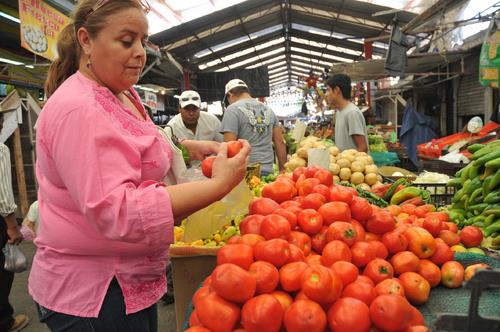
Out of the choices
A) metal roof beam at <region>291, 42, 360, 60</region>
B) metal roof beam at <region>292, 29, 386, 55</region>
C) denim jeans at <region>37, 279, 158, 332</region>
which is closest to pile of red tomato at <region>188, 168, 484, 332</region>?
denim jeans at <region>37, 279, 158, 332</region>

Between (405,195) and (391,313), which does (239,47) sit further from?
(391,313)

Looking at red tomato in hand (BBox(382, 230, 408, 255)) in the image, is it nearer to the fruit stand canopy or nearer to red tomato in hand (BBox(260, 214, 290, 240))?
red tomato in hand (BBox(260, 214, 290, 240))

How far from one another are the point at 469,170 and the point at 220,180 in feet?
7.43

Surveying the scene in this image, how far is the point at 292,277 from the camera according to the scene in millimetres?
1359

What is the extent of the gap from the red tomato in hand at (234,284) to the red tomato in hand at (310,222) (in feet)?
1.62

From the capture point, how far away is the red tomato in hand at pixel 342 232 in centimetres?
161

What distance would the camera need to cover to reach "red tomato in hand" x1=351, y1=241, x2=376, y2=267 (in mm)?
1580

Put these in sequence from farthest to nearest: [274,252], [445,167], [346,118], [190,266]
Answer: [445,167], [346,118], [190,266], [274,252]

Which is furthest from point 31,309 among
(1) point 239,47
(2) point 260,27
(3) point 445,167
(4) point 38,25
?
(1) point 239,47

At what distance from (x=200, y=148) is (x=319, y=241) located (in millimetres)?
723

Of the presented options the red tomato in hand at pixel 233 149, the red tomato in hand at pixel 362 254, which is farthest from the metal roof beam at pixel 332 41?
the red tomato in hand at pixel 233 149

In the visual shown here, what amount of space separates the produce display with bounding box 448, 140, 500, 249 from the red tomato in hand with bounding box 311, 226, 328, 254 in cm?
112

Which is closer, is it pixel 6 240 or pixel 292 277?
pixel 292 277

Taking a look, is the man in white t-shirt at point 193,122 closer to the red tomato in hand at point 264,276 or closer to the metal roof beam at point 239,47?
the red tomato in hand at point 264,276
